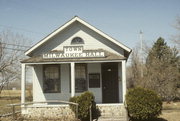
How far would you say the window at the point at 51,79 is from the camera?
750 inches

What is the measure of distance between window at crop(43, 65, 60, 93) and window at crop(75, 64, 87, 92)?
1.44 m

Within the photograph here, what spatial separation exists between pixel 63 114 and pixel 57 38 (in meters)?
6.03

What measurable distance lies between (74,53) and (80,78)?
2303 mm

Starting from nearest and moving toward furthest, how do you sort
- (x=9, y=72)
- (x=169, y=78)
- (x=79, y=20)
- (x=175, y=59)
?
(x=79, y=20)
(x=169, y=78)
(x=175, y=59)
(x=9, y=72)

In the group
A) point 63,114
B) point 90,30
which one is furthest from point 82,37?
point 63,114

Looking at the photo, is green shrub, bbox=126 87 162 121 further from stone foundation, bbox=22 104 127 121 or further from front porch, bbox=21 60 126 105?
front porch, bbox=21 60 126 105

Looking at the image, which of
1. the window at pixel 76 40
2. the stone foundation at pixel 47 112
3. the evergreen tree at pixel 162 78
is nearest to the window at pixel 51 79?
the window at pixel 76 40

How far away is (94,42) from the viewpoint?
62.4ft

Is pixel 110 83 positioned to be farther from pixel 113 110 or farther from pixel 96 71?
pixel 113 110

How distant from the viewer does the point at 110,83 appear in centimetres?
1930

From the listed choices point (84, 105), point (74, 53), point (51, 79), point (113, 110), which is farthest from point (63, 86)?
point (113, 110)

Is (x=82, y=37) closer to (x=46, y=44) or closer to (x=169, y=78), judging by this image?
(x=46, y=44)

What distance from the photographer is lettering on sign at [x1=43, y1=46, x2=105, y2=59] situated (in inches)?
691

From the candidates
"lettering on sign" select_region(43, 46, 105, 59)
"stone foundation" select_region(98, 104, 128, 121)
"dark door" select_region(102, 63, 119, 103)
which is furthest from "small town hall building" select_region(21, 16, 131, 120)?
"stone foundation" select_region(98, 104, 128, 121)
